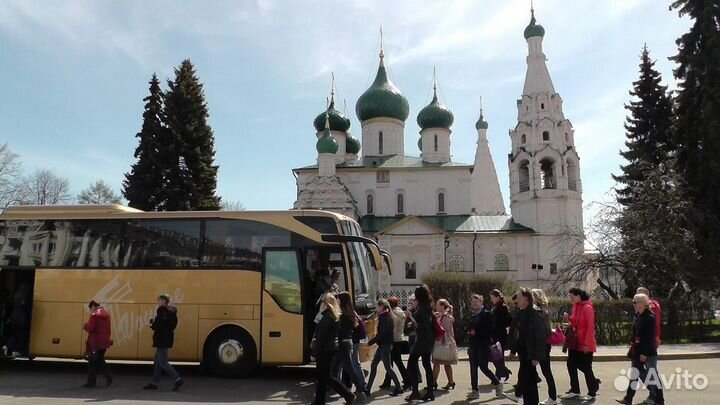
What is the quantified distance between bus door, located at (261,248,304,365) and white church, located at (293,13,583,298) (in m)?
30.4

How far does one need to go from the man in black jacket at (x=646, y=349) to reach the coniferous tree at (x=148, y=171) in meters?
29.8

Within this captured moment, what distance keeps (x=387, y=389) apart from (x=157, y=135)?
95.9ft

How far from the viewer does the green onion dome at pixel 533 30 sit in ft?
151

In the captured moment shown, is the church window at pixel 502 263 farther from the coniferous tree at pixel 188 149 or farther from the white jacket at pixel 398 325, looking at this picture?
the white jacket at pixel 398 325

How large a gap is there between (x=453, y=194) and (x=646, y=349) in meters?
41.0

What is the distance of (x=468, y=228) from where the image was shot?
4684cm

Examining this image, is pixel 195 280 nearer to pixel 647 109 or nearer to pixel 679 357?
pixel 679 357

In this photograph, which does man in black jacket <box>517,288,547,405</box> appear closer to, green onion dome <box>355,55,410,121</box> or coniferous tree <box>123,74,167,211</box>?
coniferous tree <box>123,74,167,211</box>

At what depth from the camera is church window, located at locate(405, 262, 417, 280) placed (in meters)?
44.8


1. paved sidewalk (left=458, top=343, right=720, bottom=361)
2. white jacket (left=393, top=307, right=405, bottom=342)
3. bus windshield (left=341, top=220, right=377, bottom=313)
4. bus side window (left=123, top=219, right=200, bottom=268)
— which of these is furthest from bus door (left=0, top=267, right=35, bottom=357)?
paved sidewalk (left=458, top=343, right=720, bottom=361)

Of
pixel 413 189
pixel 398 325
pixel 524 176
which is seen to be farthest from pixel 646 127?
pixel 398 325

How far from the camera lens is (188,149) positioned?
35.8 meters

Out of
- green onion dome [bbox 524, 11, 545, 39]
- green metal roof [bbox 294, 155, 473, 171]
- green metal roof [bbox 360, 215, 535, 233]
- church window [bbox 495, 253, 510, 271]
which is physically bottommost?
church window [bbox 495, 253, 510, 271]

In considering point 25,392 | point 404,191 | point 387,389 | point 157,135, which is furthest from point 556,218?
point 25,392
